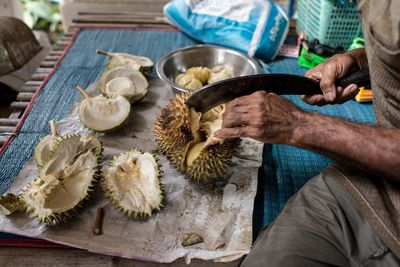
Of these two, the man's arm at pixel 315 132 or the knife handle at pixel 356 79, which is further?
the knife handle at pixel 356 79

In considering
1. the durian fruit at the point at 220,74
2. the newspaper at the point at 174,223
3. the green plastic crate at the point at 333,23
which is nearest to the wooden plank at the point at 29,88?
the newspaper at the point at 174,223

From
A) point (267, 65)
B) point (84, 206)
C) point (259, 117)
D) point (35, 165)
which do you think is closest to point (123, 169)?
point (84, 206)

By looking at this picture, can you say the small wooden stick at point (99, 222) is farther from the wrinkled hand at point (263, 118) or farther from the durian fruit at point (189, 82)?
the durian fruit at point (189, 82)

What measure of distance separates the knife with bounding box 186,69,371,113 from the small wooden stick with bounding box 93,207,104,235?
514 mm

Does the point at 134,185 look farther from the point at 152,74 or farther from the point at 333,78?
the point at 152,74

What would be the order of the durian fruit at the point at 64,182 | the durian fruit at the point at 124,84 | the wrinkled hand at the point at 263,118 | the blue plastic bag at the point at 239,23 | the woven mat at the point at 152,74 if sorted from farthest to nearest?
1. the blue plastic bag at the point at 239,23
2. the durian fruit at the point at 124,84
3. the woven mat at the point at 152,74
4. the durian fruit at the point at 64,182
5. the wrinkled hand at the point at 263,118

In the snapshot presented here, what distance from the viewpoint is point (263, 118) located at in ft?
3.59

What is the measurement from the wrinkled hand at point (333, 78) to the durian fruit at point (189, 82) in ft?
2.01

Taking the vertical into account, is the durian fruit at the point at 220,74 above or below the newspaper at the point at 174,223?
above

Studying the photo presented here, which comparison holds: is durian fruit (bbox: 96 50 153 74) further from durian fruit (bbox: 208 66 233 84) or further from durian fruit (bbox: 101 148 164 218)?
durian fruit (bbox: 101 148 164 218)

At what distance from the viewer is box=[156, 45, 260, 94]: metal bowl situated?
81.8 inches

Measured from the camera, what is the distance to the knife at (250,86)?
4.03ft

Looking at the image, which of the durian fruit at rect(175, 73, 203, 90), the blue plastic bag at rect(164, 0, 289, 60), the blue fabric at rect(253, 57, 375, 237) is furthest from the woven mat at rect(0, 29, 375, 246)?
the durian fruit at rect(175, 73, 203, 90)

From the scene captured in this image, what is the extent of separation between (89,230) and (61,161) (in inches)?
11.2
